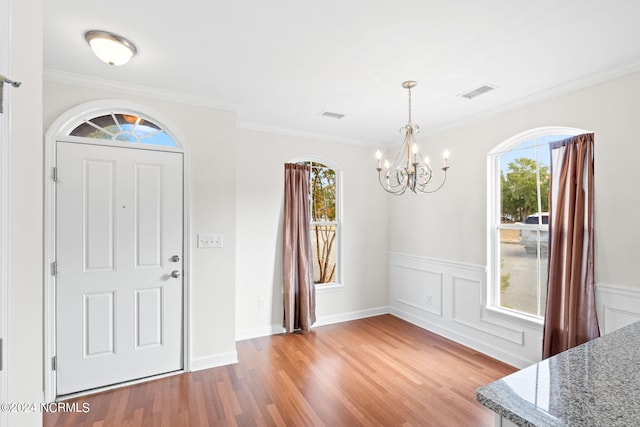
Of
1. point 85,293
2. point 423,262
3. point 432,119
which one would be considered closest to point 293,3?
point 432,119

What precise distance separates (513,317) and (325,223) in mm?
2452

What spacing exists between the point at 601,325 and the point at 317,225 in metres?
3.05

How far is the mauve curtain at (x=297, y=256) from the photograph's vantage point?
3863 mm

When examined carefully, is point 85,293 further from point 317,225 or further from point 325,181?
point 325,181

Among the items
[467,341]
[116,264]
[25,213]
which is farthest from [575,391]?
[116,264]

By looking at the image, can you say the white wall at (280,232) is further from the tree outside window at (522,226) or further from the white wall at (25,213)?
the white wall at (25,213)

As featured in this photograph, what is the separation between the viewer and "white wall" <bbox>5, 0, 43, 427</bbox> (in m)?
0.86

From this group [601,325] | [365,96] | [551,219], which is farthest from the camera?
[365,96]

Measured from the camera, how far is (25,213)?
93 cm

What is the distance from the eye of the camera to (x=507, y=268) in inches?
128

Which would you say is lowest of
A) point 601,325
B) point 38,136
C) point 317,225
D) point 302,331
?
point 302,331

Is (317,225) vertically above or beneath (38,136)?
beneath

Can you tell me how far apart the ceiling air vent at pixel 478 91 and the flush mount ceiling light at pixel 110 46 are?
2.74 metres

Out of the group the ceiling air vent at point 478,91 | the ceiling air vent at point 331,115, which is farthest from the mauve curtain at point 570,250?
the ceiling air vent at point 331,115
